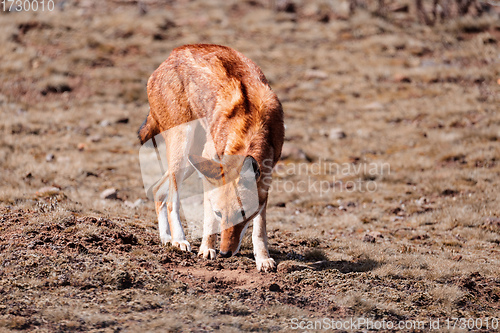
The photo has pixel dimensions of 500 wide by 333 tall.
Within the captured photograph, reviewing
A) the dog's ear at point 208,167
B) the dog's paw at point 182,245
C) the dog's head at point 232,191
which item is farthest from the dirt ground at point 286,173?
the dog's ear at point 208,167

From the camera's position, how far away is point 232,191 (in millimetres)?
5418

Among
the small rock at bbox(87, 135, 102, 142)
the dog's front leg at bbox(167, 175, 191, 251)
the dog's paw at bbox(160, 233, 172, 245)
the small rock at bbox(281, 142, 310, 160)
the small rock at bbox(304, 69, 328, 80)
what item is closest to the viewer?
the dog's front leg at bbox(167, 175, 191, 251)

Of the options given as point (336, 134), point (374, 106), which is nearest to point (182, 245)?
point (336, 134)

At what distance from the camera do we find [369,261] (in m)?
7.23

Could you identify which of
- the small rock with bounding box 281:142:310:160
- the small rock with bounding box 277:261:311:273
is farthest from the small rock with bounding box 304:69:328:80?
the small rock with bounding box 277:261:311:273

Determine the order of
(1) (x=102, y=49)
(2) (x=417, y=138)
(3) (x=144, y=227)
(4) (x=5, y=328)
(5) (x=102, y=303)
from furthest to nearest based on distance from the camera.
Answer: (1) (x=102, y=49)
(2) (x=417, y=138)
(3) (x=144, y=227)
(5) (x=102, y=303)
(4) (x=5, y=328)

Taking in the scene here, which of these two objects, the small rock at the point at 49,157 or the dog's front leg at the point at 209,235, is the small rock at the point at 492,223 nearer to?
the dog's front leg at the point at 209,235

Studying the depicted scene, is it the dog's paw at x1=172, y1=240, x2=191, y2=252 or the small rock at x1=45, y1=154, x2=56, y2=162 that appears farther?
the small rock at x1=45, y1=154, x2=56, y2=162

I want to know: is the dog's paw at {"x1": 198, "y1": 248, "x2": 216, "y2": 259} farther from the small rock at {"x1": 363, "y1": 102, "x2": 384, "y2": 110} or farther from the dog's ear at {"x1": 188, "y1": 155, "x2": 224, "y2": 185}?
the small rock at {"x1": 363, "y1": 102, "x2": 384, "y2": 110}

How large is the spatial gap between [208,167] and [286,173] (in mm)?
8280

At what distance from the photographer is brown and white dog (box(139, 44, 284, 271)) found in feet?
18.1

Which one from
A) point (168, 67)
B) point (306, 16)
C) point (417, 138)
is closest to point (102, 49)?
point (306, 16)

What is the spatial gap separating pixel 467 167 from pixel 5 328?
482 inches

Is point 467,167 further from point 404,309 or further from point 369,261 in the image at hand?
point 404,309
